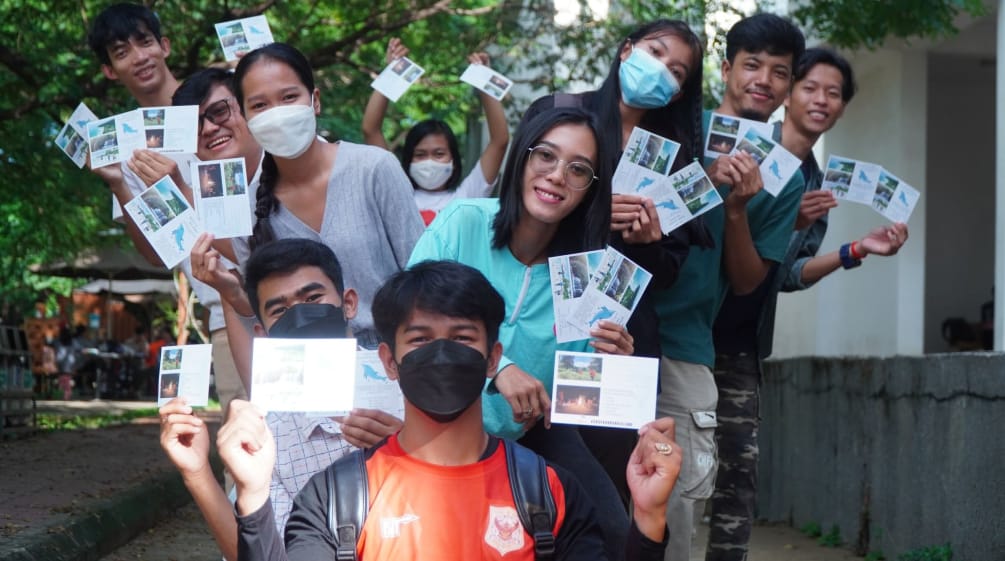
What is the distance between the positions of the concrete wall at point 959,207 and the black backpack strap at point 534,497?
38.0 ft

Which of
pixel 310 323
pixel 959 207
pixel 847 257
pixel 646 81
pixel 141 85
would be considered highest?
pixel 959 207

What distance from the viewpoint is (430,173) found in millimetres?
7270

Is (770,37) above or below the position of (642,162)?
above

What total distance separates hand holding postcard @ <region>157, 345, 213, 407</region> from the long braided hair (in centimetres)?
105

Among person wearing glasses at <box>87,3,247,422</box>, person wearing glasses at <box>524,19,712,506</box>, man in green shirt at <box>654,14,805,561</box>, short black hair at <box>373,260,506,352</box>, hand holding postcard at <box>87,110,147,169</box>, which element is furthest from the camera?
person wearing glasses at <box>87,3,247,422</box>

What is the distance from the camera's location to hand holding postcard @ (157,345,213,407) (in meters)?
3.40

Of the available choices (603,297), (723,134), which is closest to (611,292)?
(603,297)

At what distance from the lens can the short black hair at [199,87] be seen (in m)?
5.16

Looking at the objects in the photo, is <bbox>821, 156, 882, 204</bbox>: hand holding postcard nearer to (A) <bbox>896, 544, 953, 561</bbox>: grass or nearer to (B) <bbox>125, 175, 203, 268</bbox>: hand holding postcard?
(A) <bbox>896, 544, 953, 561</bbox>: grass

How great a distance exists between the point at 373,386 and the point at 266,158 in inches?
50.5

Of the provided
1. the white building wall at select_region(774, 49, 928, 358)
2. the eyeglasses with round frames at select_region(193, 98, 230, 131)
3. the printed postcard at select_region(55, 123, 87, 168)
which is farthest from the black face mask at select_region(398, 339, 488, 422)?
the white building wall at select_region(774, 49, 928, 358)

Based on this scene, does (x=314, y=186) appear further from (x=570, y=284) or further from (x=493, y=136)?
(x=493, y=136)

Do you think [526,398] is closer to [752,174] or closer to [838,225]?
[752,174]

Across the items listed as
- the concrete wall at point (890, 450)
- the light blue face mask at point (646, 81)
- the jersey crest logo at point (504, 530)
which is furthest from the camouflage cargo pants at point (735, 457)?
the jersey crest logo at point (504, 530)
